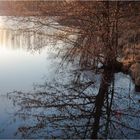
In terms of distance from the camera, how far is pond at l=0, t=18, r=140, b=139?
7039mm

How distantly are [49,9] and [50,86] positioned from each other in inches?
121

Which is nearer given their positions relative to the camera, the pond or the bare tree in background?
the pond

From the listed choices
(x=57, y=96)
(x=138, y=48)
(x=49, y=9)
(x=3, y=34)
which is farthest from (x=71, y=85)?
(x=3, y=34)

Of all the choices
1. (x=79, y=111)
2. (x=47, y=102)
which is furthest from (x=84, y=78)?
(x=79, y=111)

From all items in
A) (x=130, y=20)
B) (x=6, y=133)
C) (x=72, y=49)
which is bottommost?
(x=6, y=133)

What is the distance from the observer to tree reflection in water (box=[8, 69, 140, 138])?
23.0 ft

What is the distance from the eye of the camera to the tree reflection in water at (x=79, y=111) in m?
7.02

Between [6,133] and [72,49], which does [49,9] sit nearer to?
[72,49]

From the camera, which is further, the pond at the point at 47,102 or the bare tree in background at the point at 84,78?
the bare tree in background at the point at 84,78

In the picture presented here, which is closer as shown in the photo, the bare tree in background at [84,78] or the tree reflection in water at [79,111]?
the tree reflection in water at [79,111]

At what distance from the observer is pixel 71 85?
10.3 meters

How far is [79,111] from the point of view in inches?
320

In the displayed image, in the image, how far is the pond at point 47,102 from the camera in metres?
7.04

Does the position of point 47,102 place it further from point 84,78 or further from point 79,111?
point 84,78
